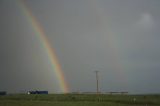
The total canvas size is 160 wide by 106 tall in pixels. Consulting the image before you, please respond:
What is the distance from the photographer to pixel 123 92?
103500 millimetres

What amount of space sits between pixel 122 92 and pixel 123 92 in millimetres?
665

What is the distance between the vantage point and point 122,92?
103 m
